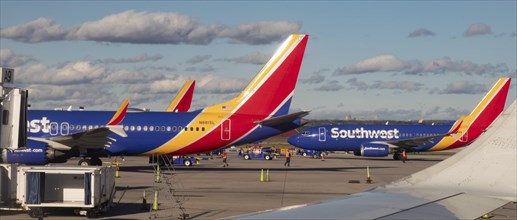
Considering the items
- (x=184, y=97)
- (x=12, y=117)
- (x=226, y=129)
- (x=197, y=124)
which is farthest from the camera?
(x=184, y=97)

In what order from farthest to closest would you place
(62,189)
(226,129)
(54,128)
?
1. (54,128)
2. (226,129)
3. (62,189)

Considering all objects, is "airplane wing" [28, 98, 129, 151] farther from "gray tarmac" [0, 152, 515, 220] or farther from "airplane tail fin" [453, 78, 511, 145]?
"airplane tail fin" [453, 78, 511, 145]

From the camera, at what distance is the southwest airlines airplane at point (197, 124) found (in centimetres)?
3788

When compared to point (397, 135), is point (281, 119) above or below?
below

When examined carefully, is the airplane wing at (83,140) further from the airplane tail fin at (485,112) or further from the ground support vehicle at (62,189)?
the airplane tail fin at (485,112)

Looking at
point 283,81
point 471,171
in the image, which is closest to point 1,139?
point 471,171

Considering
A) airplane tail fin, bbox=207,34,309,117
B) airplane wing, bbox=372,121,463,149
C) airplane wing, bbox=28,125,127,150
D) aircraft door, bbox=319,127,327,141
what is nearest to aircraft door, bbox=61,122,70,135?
airplane wing, bbox=28,125,127,150

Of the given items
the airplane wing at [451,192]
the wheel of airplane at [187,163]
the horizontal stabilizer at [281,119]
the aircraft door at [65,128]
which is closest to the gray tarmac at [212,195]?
the horizontal stabilizer at [281,119]

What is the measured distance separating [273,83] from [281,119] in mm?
2681

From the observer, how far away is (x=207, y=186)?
2944 cm

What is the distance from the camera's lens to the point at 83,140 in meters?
37.3

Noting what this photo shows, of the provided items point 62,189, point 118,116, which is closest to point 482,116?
point 118,116

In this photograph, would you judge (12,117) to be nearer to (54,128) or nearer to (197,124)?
(197,124)

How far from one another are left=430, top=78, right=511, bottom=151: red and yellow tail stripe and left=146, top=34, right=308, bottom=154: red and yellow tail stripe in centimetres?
3317
